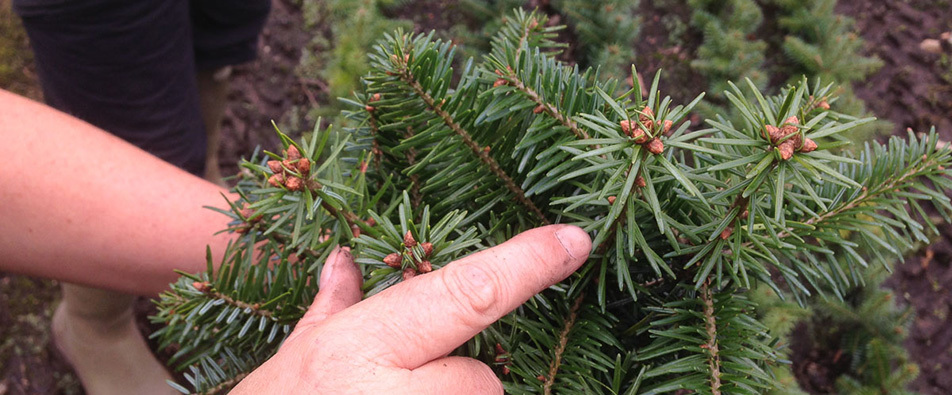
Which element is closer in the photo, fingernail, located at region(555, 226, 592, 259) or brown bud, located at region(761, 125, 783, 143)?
brown bud, located at region(761, 125, 783, 143)

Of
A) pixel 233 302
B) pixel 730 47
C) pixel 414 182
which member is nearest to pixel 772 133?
pixel 414 182

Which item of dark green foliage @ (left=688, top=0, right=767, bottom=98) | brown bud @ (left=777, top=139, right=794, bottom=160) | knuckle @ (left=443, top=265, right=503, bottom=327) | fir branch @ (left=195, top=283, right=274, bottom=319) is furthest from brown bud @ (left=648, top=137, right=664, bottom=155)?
dark green foliage @ (left=688, top=0, right=767, bottom=98)

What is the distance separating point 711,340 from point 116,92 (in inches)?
73.5

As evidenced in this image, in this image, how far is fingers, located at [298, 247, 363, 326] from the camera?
2.64 ft

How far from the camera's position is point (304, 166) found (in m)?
0.70

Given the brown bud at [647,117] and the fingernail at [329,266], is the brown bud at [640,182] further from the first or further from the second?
the fingernail at [329,266]

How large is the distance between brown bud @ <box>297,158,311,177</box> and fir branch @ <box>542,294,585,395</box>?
42cm

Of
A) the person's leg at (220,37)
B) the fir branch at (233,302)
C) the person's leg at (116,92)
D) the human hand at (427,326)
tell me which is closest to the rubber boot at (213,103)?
the person's leg at (220,37)

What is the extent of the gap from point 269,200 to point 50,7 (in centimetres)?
135

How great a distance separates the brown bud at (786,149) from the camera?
0.58m

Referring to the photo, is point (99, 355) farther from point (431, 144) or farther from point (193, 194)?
point (431, 144)

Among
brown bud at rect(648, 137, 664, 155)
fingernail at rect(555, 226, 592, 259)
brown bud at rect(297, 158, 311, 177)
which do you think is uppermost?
brown bud at rect(648, 137, 664, 155)

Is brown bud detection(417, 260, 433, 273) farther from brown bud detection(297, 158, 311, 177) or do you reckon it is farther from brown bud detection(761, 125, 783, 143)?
brown bud detection(761, 125, 783, 143)

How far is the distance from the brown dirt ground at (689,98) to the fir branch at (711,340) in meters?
1.65
